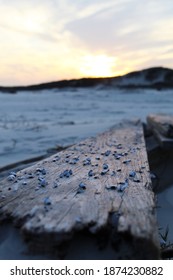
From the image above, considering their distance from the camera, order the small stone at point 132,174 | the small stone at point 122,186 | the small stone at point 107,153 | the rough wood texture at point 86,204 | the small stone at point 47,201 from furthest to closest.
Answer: the small stone at point 107,153 → the small stone at point 132,174 → the small stone at point 122,186 → the small stone at point 47,201 → the rough wood texture at point 86,204

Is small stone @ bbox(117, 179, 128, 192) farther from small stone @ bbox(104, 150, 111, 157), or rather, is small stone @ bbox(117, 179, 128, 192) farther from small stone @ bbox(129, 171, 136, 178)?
small stone @ bbox(104, 150, 111, 157)

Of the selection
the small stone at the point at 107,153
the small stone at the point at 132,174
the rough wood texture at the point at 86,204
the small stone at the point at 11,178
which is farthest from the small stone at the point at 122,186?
the small stone at the point at 107,153

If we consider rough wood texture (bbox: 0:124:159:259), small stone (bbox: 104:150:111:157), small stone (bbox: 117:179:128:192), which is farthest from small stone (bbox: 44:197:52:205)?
small stone (bbox: 104:150:111:157)

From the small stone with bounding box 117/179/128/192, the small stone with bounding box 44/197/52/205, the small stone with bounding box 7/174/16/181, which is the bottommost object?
the small stone with bounding box 7/174/16/181

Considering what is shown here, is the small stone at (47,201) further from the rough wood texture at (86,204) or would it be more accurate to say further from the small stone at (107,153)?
the small stone at (107,153)

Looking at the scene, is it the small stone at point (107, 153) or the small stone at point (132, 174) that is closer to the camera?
the small stone at point (132, 174)

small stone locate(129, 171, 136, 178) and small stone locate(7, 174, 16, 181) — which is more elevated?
small stone locate(129, 171, 136, 178)

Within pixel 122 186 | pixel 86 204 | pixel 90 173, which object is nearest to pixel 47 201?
pixel 86 204

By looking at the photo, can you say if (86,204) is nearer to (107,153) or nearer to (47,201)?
(47,201)
